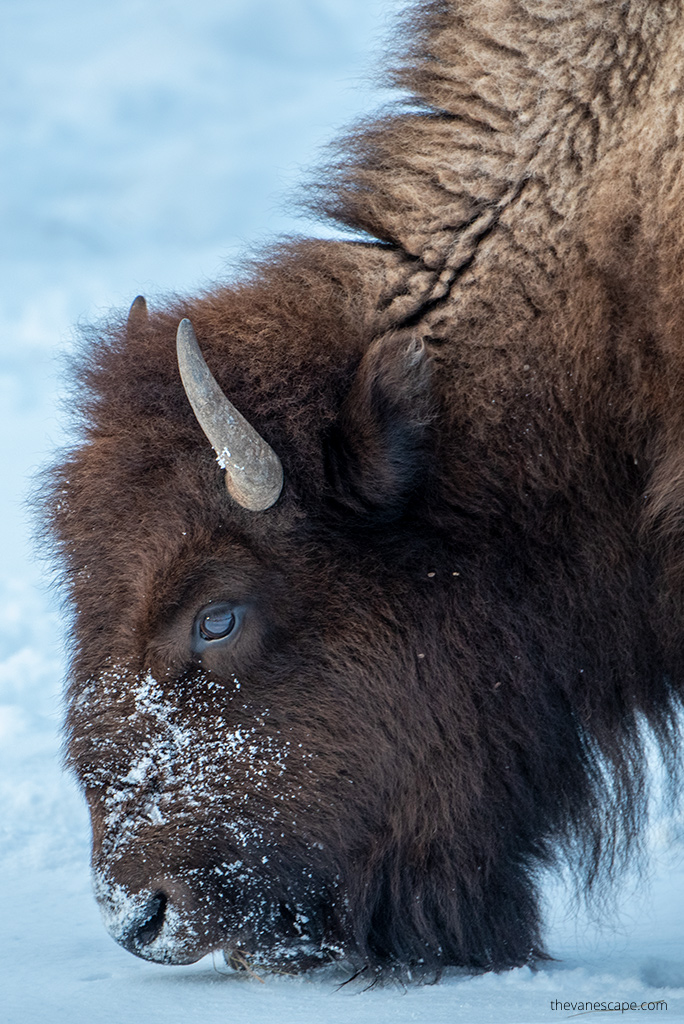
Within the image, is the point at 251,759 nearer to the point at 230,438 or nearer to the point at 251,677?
the point at 251,677

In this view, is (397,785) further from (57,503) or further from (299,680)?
(57,503)

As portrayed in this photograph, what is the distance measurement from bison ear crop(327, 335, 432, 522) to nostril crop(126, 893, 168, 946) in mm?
1078

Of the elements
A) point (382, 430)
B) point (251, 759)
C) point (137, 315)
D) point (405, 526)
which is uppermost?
point (137, 315)

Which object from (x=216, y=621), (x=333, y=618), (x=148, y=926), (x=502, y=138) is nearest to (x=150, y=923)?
(x=148, y=926)

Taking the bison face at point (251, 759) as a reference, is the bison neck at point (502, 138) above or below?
above

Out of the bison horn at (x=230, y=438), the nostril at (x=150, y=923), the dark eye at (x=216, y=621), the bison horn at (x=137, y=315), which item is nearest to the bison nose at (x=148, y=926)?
the nostril at (x=150, y=923)

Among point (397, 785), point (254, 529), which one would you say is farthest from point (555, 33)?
point (397, 785)

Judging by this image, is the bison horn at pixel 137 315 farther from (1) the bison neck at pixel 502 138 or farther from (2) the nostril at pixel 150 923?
(2) the nostril at pixel 150 923

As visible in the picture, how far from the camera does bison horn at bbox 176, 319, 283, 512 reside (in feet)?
7.68

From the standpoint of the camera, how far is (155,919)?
8.25 ft

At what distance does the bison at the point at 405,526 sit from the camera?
2.54 metres

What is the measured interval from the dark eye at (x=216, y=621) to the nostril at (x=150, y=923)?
2.09 ft

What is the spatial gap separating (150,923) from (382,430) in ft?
4.40

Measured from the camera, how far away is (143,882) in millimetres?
2479
